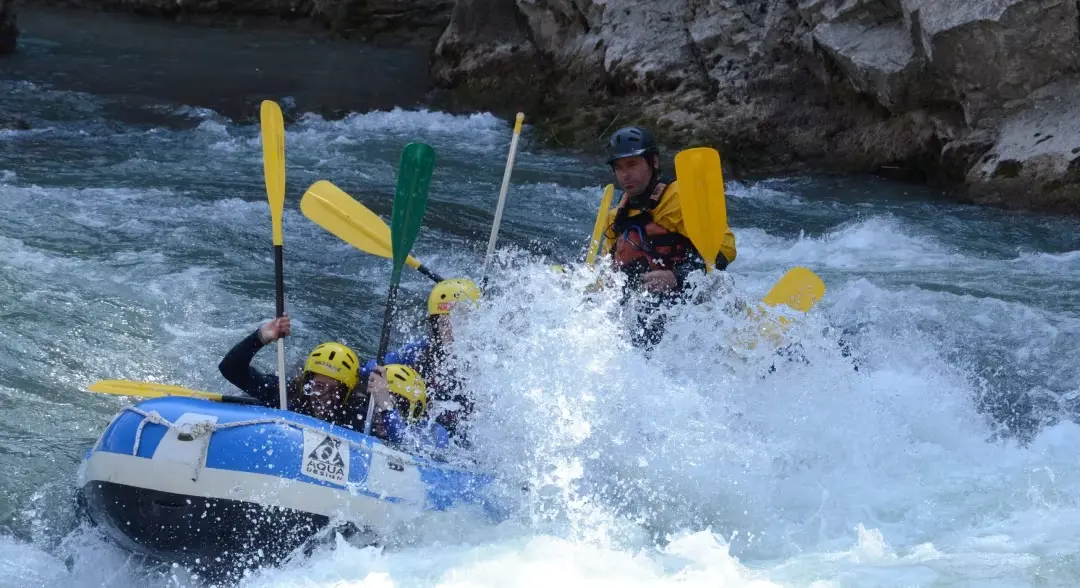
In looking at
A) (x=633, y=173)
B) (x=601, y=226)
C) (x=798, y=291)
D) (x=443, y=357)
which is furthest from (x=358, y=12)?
(x=443, y=357)

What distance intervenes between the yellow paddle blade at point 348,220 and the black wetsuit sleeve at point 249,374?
3.71ft

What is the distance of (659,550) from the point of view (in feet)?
12.9

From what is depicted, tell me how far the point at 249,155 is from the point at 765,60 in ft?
16.1

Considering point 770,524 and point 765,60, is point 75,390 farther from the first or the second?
point 765,60

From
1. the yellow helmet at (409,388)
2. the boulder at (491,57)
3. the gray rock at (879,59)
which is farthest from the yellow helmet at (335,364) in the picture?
the boulder at (491,57)

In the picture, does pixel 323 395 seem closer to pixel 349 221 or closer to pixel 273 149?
pixel 273 149

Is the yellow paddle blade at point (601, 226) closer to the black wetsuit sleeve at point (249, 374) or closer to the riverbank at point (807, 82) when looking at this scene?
the black wetsuit sleeve at point (249, 374)

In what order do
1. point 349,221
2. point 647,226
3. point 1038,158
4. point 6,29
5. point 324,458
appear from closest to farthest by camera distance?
1. point 324,458
2. point 647,226
3. point 349,221
4. point 1038,158
5. point 6,29

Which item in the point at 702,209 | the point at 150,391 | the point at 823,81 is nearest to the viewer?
the point at 150,391

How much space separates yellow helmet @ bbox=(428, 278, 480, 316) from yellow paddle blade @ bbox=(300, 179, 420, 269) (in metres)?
0.67

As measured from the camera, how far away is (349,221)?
5.72 m

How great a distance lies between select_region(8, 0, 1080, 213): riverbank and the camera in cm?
869

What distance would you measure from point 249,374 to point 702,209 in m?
2.12

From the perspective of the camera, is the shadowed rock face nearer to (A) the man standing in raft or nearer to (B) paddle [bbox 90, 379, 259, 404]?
(A) the man standing in raft
